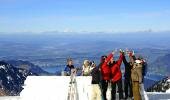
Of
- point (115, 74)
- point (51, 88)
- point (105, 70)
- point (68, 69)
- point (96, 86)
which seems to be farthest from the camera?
point (68, 69)

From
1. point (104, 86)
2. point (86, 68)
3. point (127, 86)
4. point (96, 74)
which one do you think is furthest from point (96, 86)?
point (86, 68)

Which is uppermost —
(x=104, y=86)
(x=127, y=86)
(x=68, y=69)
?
(x=68, y=69)

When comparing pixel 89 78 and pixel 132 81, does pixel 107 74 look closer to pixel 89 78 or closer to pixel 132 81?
pixel 132 81

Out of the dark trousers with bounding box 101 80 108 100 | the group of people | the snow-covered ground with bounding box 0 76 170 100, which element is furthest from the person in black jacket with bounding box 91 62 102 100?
the snow-covered ground with bounding box 0 76 170 100

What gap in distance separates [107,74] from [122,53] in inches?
52.5

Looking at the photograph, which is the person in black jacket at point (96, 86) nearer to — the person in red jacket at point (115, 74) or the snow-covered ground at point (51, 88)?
the snow-covered ground at point (51, 88)

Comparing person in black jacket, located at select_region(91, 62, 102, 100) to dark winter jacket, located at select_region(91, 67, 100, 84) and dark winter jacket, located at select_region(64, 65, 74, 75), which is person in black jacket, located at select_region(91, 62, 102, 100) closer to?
dark winter jacket, located at select_region(91, 67, 100, 84)

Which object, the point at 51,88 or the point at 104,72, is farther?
the point at 51,88

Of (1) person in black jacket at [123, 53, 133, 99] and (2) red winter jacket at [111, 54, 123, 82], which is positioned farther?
(1) person in black jacket at [123, 53, 133, 99]

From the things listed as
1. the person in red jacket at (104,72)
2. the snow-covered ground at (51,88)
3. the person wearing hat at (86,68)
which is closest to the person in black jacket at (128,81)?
the person in red jacket at (104,72)

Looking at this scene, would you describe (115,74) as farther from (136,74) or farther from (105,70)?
(136,74)

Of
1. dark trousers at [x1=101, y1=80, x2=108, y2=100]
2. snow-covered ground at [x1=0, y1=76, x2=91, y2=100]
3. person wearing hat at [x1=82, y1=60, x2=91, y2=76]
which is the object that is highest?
person wearing hat at [x1=82, y1=60, x2=91, y2=76]

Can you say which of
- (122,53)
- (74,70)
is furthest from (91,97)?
(74,70)

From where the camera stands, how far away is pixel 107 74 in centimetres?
2075
